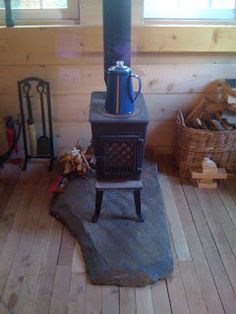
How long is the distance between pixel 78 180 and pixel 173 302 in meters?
1.02

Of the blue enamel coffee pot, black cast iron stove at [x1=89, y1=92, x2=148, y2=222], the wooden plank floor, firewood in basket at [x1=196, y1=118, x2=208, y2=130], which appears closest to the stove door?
black cast iron stove at [x1=89, y1=92, x2=148, y2=222]

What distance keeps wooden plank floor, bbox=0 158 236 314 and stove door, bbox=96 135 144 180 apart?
0.41 m

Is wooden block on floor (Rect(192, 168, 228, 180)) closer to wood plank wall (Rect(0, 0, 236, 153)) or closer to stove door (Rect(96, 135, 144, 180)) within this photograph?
wood plank wall (Rect(0, 0, 236, 153))

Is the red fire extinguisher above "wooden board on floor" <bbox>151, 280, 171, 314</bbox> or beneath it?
above

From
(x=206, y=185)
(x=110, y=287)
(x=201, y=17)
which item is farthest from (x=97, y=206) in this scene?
(x=201, y=17)

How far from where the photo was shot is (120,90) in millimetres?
1616

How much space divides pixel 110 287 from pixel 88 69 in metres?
1.43

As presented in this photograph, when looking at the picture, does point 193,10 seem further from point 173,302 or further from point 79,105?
point 173,302

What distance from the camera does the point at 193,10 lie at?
2.24m

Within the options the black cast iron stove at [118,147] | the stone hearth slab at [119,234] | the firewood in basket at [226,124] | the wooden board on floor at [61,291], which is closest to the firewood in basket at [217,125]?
the firewood in basket at [226,124]

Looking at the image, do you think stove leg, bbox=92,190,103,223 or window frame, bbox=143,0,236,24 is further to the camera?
window frame, bbox=143,0,236,24

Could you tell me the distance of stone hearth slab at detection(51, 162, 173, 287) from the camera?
61.4 inches

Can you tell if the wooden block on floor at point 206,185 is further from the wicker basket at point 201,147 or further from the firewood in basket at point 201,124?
the firewood in basket at point 201,124

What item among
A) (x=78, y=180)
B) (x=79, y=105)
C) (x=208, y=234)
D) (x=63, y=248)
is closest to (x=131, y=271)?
(x=63, y=248)
